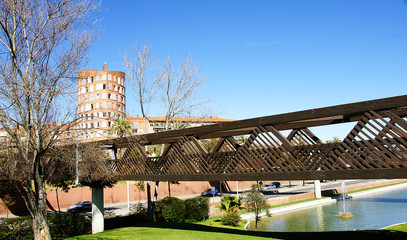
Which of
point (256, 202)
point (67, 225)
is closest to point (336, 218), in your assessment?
point (256, 202)

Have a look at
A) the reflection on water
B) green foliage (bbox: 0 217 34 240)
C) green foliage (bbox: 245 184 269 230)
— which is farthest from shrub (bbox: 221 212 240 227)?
green foliage (bbox: 0 217 34 240)

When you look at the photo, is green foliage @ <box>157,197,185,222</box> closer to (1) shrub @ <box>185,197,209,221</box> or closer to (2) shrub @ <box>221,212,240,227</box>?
(1) shrub @ <box>185,197,209,221</box>

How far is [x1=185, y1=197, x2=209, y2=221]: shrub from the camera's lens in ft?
82.5

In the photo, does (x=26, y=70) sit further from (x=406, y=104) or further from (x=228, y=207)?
(x=228, y=207)

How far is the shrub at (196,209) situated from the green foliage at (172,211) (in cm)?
57

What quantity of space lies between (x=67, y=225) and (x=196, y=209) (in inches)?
380

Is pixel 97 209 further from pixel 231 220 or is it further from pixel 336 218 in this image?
pixel 336 218

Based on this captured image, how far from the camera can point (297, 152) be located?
9.42 m

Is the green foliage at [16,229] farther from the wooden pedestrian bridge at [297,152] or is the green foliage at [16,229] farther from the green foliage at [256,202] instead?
the green foliage at [256,202]

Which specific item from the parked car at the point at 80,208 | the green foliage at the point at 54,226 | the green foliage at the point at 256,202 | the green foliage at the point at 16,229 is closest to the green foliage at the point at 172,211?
the green foliage at the point at 256,202

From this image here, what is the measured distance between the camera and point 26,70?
38.5ft

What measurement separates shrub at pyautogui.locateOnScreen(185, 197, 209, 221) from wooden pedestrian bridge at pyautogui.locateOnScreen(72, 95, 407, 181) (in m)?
11.0

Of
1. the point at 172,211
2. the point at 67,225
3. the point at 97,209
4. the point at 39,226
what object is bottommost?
the point at 172,211

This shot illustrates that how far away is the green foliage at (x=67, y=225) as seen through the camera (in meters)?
18.0
